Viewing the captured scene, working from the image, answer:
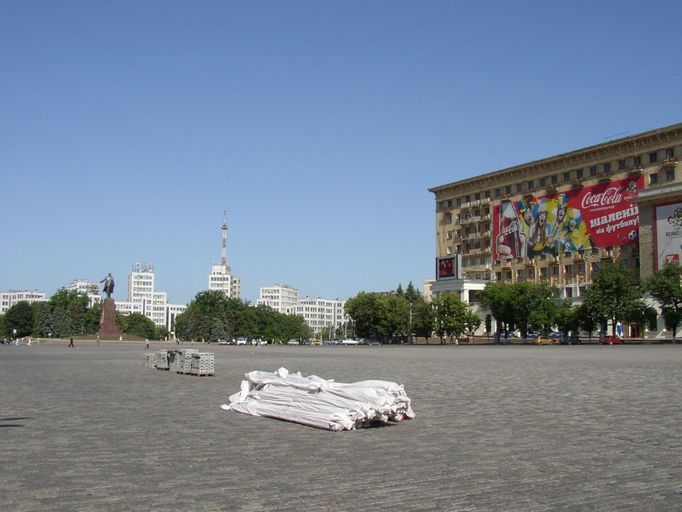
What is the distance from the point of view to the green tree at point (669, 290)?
228 ft

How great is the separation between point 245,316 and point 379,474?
140063mm

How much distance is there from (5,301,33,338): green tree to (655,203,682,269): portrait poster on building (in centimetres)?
12083

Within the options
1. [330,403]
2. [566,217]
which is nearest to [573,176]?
[566,217]

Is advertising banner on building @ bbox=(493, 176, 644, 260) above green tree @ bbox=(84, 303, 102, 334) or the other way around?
above

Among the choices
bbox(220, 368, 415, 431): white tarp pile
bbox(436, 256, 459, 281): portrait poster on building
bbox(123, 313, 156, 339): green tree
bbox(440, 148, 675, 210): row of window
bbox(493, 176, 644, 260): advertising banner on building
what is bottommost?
→ bbox(123, 313, 156, 339): green tree

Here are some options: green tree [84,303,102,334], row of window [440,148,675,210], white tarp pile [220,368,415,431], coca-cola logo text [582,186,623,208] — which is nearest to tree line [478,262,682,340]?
coca-cola logo text [582,186,623,208]

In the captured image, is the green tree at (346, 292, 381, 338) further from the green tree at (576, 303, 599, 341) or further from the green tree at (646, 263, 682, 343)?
the green tree at (646, 263, 682, 343)

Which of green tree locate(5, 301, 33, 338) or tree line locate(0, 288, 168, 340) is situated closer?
tree line locate(0, 288, 168, 340)

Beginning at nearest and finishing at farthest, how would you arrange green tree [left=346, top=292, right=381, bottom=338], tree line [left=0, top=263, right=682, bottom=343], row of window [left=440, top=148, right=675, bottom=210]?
1. tree line [left=0, top=263, right=682, bottom=343]
2. row of window [left=440, top=148, right=675, bottom=210]
3. green tree [left=346, top=292, right=381, bottom=338]

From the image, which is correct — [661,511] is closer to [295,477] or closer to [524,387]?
[295,477]

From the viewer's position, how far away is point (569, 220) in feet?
300

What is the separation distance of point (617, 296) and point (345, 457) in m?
71.0

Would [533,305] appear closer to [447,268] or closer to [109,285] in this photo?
[447,268]

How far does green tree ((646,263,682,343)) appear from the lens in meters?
69.6
